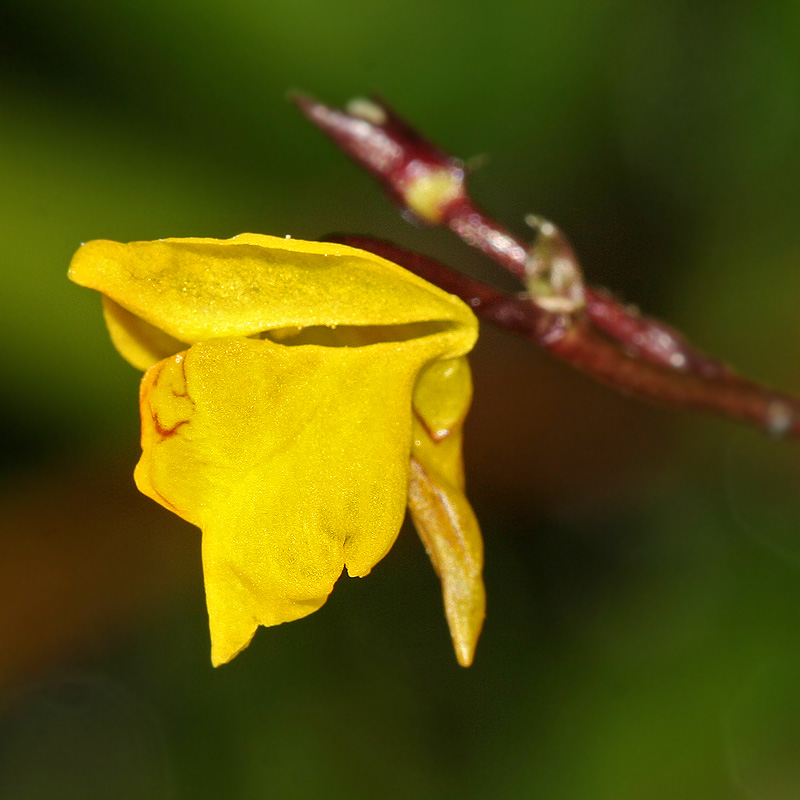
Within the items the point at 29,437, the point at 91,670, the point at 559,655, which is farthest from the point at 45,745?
the point at 559,655

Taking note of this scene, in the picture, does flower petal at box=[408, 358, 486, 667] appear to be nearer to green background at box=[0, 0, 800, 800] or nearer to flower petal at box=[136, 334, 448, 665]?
flower petal at box=[136, 334, 448, 665]

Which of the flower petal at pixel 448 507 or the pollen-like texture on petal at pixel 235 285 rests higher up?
the pollen-like texture on petal at pixel 235 285

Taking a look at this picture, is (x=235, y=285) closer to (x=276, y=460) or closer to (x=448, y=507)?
(x=276, y=460)

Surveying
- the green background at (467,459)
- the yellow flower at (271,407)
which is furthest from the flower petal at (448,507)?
the green background at (467,459)

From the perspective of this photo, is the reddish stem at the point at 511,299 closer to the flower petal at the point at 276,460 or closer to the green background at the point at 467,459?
the flower petal at the point at 276,460

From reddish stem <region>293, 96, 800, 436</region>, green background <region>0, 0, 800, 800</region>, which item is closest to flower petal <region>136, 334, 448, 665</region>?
reddish stem <region>293, 96, 800, 436</region>

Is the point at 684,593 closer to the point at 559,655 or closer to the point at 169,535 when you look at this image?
the point at 559,655
